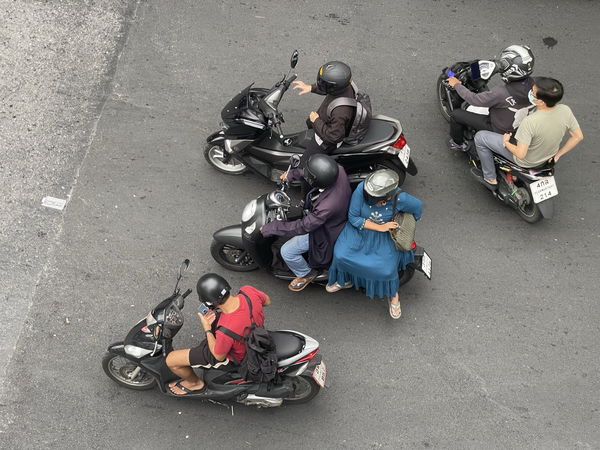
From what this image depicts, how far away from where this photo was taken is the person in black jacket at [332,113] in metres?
6.37

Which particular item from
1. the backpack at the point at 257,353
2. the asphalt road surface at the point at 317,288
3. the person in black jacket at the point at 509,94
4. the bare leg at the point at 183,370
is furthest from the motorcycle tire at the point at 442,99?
the bare leg at the point at 183,370

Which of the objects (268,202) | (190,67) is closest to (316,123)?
(268,202)

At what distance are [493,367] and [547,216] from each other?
66.7 inches

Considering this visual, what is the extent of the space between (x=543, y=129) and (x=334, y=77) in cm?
205

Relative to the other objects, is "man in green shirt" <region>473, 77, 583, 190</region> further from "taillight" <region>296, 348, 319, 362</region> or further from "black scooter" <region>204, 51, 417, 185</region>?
"taillight" <region>296, 348, 319, 362</region>

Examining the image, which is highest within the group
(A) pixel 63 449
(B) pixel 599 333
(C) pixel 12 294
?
(B) pixel 599 333

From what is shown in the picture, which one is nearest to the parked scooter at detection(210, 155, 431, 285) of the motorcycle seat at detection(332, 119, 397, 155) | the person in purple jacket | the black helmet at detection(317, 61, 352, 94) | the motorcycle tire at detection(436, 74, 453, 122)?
the person in purple jacket

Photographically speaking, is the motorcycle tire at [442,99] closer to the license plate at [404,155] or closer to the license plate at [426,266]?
the license plate at [404,155]

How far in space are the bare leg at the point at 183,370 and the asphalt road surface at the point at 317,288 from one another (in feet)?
1.25

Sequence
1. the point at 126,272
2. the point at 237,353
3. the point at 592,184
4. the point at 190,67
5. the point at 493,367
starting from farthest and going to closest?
1. the point at 190,67
2. the point at 592,184
3. the point at 126,272
4. the point at 493,367
5. the point at 237,353

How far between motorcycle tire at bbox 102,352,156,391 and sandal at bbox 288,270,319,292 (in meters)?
1.60

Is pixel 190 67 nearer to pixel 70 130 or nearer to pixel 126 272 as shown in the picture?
pixel 70 130

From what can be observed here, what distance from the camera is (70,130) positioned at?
7.61m

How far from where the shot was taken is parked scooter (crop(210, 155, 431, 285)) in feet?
19.5
